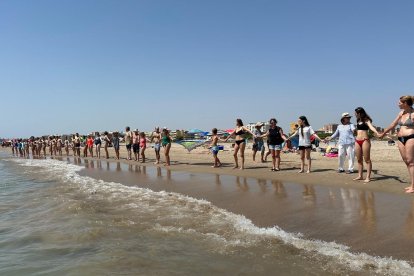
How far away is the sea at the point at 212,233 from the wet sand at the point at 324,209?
0.02 metres

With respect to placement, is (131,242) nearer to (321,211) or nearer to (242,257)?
(242,257)

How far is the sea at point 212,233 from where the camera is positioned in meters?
4.28

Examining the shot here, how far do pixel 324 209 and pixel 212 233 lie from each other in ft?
7.34

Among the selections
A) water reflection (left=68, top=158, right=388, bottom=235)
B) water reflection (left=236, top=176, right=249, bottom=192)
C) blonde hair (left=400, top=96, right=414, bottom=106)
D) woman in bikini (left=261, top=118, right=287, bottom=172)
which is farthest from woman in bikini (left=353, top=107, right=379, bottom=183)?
woman in bikini (left=261, top=118, right=287, bottom=172)

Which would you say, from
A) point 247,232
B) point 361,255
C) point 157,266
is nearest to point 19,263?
point 157,266

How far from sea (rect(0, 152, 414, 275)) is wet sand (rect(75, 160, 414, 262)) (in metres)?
0.02

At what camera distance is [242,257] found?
14.8ft

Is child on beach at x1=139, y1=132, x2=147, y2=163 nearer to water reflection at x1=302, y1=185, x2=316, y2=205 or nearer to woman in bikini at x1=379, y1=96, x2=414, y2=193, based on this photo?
water reflection at x1=302, y1=185, x2=316, y2=205

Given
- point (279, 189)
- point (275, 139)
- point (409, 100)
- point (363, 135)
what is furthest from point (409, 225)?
point (275, 139)

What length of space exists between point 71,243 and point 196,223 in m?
1.97

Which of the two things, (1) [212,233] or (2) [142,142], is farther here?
(2) [142,142]

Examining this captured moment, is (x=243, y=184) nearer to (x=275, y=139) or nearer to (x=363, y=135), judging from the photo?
(x=275, y=139)

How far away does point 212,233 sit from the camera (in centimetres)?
561

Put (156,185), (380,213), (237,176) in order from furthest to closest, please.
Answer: (237,176) → (156,185) → (380,213)
